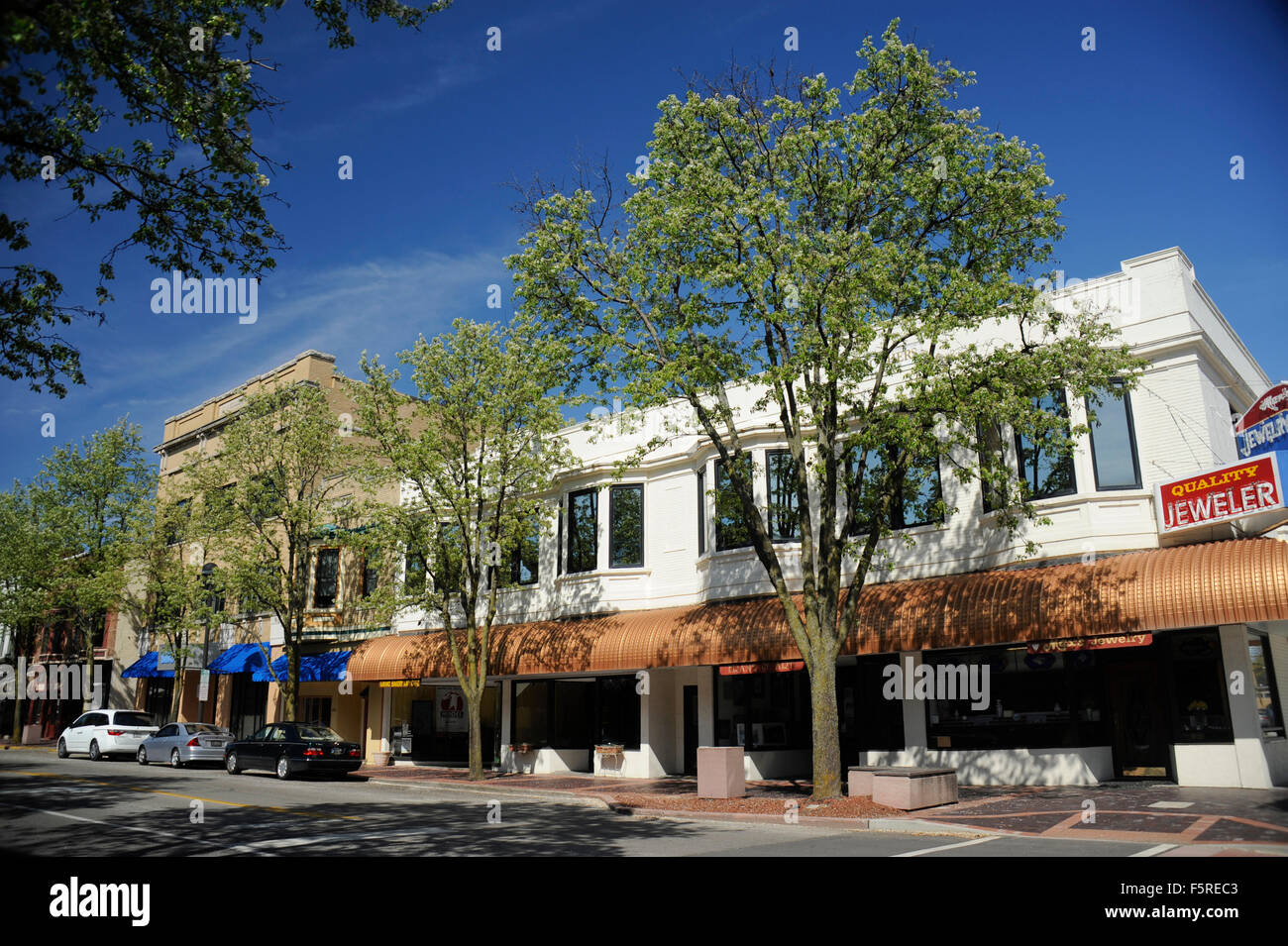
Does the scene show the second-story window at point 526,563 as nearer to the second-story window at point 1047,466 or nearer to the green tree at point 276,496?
the green tree at point 276,496

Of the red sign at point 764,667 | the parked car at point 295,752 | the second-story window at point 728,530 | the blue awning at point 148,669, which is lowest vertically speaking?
the parked car at point 295,752

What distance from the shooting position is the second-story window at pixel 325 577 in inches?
1323

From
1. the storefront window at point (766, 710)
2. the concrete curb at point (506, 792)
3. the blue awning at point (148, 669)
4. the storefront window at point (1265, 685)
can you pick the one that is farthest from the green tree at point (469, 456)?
the blue awning at point (148, 669)

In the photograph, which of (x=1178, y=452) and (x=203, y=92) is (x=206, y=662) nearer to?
(x=203, y=92)

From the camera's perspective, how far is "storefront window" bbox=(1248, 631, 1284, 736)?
17.2 meters

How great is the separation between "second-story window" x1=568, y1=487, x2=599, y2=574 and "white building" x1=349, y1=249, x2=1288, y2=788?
0.64 feet

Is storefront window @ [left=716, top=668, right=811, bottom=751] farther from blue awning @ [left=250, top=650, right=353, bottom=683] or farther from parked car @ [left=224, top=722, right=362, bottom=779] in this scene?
blue awning @ [left=250, top=650, right=353, bottom=683]

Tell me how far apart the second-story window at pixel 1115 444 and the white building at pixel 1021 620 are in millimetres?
39

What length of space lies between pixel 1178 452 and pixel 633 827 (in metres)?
12.0

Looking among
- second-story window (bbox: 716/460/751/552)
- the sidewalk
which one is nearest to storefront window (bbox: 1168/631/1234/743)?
the sidewalk

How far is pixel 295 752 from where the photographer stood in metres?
24.6
